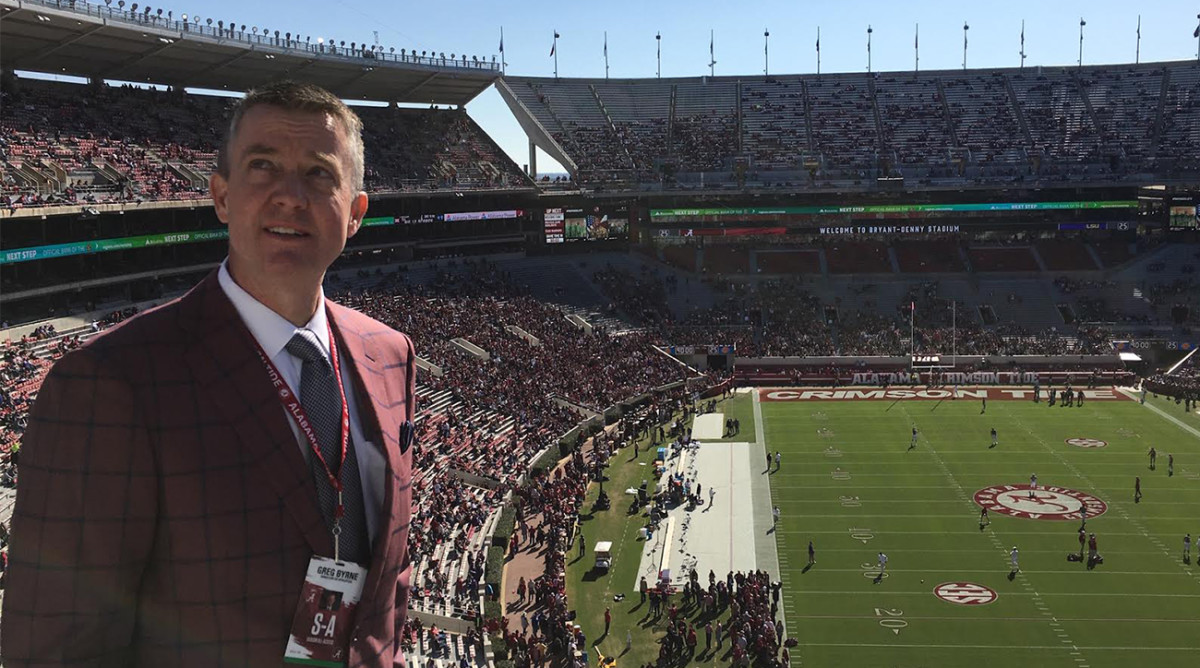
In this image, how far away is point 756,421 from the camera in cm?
4278

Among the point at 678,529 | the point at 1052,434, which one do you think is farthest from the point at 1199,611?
the point at 1052,434

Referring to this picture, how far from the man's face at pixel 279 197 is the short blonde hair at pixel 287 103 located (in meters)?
0.02

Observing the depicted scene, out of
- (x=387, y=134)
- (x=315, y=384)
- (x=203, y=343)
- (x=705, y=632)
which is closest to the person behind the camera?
(x=203, y=343)

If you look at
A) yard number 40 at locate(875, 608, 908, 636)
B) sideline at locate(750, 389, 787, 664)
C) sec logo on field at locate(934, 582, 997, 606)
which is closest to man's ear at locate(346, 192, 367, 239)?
sideline at locate(750, 389, 787, 664)

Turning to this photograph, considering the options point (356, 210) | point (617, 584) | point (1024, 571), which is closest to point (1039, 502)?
point (1024, 571)

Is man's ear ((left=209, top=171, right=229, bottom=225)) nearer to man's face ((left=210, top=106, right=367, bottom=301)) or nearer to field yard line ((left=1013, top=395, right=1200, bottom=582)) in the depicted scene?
man's face ((left=210, top=106, right=367, bottom=301))

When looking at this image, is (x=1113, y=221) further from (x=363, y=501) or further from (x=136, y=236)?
(x=363, y=501)

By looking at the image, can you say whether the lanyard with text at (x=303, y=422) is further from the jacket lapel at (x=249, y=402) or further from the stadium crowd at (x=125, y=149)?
the stadium crowd at (x=125, y=149)

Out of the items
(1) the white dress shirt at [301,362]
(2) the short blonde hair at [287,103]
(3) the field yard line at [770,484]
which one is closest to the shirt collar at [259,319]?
(1) the white dress shirt at [301,362]

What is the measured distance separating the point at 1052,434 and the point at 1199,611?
17.0m

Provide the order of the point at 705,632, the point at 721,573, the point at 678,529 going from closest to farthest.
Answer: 1. the point at 705,632
2. the point at 721,573
3. the point at 678,529

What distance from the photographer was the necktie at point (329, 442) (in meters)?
2.51

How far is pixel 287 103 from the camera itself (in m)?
2.53

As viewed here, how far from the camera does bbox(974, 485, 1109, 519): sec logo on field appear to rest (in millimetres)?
29641
